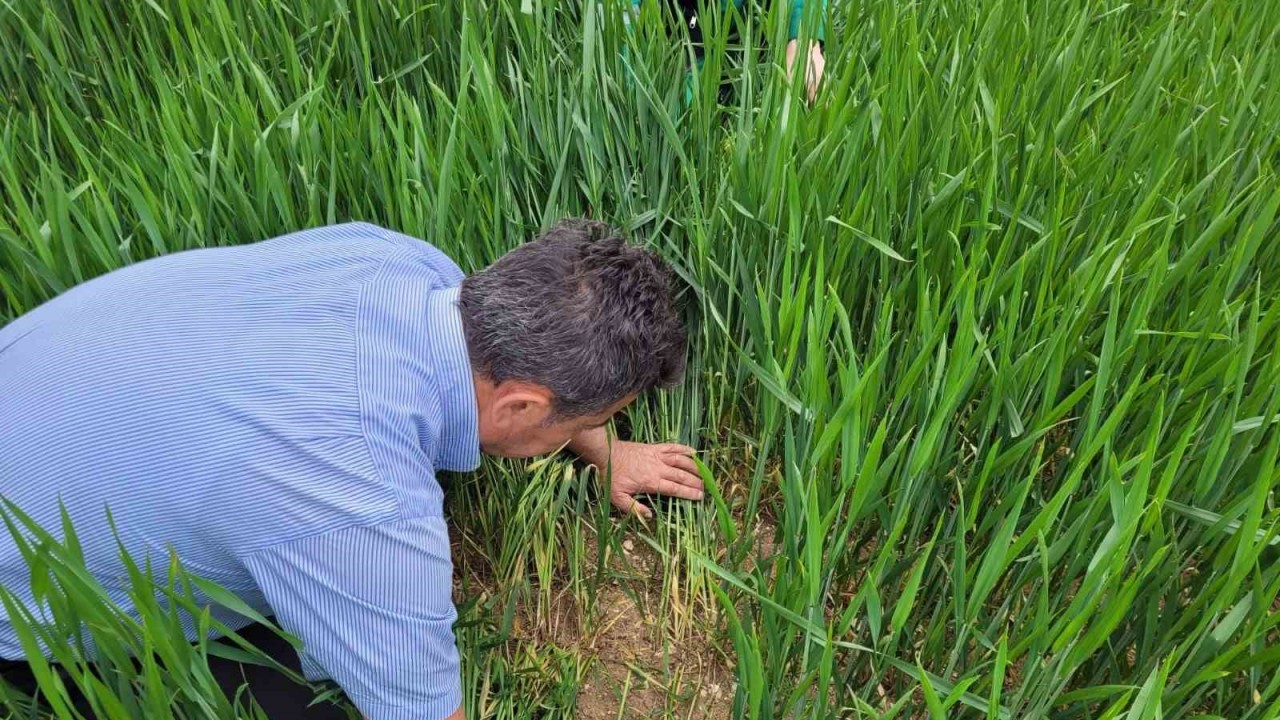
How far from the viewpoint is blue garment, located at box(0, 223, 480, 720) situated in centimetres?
83

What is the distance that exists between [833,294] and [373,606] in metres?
0.59

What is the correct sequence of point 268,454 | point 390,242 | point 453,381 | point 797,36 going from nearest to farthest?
point 268,454 → point 453,381 → point 390,242 → point 797,36

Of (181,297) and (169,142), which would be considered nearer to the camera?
(181,297)

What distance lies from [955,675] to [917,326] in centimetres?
43

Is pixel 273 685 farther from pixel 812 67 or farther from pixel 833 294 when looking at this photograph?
pixel 812 67

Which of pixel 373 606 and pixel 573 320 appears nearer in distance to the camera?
pixel 373 606

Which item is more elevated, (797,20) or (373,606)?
(797,20)

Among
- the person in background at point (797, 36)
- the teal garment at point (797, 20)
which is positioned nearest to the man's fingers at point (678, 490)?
the person in background at point (797, 36)

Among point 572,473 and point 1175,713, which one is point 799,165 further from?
point 1175,713

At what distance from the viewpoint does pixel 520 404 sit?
1.00 m

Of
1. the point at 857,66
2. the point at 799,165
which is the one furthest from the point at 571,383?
the point at 857,66

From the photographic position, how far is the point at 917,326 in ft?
3.70

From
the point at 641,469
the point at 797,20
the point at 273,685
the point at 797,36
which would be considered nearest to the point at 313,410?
the point at 273,685

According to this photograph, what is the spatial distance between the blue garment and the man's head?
6 centimetres
